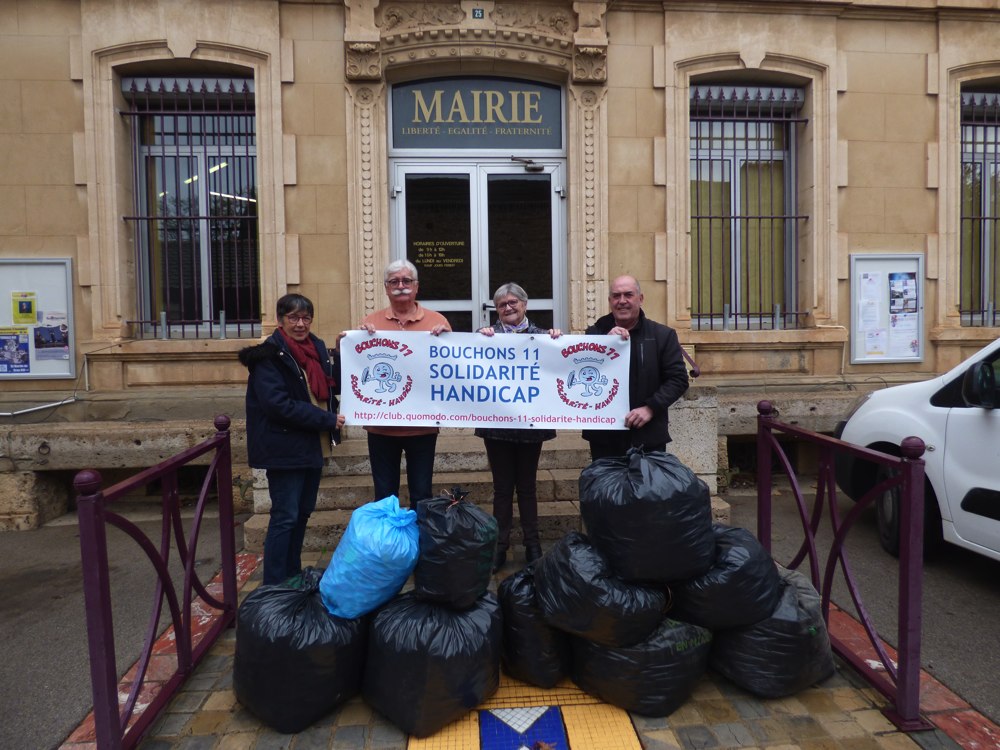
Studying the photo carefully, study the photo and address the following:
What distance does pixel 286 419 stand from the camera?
3398mm

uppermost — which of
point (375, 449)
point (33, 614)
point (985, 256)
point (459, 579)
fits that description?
point (985, 256)

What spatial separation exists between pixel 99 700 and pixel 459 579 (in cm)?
142

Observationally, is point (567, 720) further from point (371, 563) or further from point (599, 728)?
point (371, 563)

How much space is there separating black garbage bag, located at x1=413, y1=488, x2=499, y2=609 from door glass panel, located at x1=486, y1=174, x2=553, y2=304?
4898mm

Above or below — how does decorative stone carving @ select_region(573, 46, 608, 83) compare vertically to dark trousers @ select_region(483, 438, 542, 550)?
above

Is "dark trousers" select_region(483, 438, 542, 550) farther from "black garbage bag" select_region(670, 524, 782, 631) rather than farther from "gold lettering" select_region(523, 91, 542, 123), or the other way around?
"gold lettering" select_region(523, 91, 542, 123)

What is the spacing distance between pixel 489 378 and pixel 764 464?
5.56 feet

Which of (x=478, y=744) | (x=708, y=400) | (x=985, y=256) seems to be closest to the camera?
(x=478, y=744)

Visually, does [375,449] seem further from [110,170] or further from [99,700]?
[110,170]

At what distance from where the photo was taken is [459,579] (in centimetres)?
266

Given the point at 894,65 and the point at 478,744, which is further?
the point at 894,65

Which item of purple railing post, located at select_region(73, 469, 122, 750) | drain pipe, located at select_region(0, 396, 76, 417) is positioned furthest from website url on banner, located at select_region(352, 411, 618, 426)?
drain pipe, located at select_region(0, 396, 76, 417)

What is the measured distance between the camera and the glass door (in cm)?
730

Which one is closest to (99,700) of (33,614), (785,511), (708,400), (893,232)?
(33,614)
